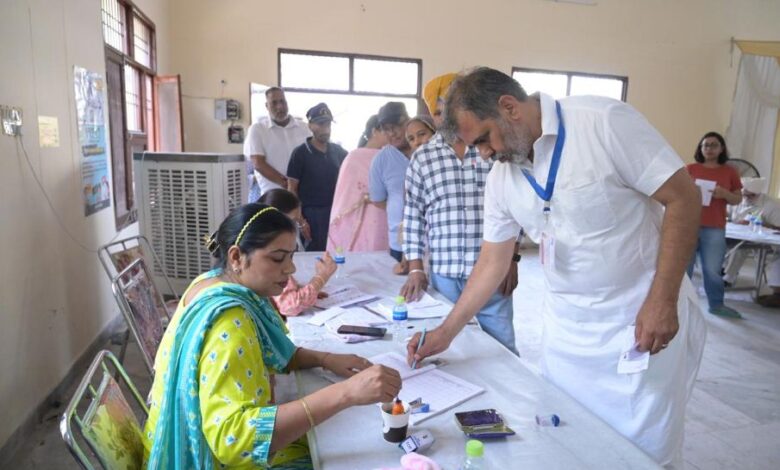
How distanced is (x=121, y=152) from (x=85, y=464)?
12.0 ft

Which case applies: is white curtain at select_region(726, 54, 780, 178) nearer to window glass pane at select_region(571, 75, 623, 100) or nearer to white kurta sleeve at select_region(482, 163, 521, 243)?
window glass pane at select_region(571, 75, 623, 100)

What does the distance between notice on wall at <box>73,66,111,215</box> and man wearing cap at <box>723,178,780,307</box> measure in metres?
5.46

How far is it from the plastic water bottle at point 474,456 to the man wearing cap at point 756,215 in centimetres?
499

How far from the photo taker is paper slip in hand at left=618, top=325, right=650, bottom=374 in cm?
123

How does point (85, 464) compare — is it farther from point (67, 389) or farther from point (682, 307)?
point (67, 389)

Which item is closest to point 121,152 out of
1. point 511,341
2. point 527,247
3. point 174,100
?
point 174,100

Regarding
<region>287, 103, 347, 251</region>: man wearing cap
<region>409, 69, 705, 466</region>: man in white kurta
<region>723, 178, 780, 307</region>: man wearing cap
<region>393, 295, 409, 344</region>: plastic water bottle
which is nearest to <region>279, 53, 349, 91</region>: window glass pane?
<region>287, 103, 347, 251</region>: man wearing cap

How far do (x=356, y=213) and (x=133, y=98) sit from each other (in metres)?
3.02

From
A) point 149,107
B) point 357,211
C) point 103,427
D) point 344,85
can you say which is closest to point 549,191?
point 103,427

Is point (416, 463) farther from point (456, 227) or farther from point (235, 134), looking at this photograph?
point (235, 134)

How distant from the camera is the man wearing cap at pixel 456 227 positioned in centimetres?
208

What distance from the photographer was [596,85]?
7324mm

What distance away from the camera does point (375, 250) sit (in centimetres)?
300

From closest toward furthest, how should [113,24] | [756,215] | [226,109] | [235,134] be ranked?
[113,24]
[756,215]
[226,109]
[235,134]
